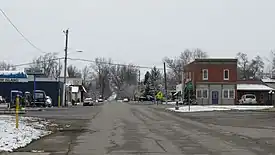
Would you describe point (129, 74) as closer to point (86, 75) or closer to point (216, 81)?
point (86, 75)

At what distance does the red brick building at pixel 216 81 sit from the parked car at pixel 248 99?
1577 mm

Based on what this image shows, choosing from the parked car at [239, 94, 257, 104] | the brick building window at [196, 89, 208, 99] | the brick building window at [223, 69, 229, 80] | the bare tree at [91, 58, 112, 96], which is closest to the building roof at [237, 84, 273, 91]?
the parked car at [239, 94, 257, 104]

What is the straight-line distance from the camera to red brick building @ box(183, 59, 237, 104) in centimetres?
7912

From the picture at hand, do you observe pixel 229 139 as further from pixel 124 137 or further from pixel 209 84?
pixel 209 84

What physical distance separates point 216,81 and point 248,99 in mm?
6034

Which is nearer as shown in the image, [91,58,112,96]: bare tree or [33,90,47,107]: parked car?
[33,90,47,107]: parked car

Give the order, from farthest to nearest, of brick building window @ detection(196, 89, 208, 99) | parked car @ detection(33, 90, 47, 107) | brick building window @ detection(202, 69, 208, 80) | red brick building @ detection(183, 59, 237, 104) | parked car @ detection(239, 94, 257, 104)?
brick building window @ detection(202, 69, 208, 80) < brick building window @ detection(196, 89, 208, 99) < red brick building @ detection(183, 59, 237, 104) < parked car @ detection(239, 94, 257, 104) < parked car @ detection(33, 90, 47, 107)

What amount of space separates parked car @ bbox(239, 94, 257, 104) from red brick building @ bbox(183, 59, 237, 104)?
1.58 m

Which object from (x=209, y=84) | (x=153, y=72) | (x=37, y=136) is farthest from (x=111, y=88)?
(x=37, y=136)

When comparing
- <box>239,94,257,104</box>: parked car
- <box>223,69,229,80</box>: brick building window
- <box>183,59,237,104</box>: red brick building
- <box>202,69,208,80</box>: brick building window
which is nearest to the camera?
<box>239,94,257,104</box>: parked car

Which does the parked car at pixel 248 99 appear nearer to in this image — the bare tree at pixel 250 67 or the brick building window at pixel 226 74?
the brick building window at pixel 226 74

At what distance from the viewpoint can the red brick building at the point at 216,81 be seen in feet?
260

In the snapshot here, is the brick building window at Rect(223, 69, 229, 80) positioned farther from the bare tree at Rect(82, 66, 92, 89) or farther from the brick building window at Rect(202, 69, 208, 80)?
the bare tree at Rect(82, 66, 92, 89)

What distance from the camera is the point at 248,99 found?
79.5 meters
